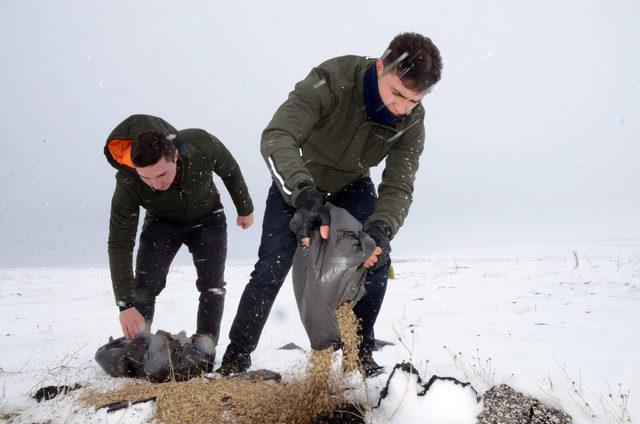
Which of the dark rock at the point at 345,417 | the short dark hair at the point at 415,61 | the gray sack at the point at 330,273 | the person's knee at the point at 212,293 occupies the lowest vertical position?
the dark rock at the point at 345,417

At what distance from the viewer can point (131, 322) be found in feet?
10.4

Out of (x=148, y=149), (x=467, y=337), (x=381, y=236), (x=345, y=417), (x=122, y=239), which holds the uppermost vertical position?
(x=148, y=149)

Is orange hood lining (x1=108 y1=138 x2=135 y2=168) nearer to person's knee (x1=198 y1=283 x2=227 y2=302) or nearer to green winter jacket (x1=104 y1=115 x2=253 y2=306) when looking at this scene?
green winter jacket (x1=104 y1=115 x2=253 y2=306)

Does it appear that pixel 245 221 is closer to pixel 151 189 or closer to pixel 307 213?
pixel 151 189

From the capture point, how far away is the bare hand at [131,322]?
3168 millimetres

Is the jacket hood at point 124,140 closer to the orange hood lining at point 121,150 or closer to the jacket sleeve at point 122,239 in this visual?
the orange hood lining at point 121,150

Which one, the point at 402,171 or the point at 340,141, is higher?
the point at 340,141

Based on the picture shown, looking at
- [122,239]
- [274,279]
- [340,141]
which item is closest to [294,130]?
[340,141]

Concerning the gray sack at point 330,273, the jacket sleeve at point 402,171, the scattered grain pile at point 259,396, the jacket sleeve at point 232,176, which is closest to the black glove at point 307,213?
the gray sack at point 330,273

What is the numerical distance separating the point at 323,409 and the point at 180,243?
6.91 ft

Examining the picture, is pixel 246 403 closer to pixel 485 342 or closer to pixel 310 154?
pixel 310 154

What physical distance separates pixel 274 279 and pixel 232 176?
147 cm

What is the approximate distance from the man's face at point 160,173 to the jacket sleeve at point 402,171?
154 cm

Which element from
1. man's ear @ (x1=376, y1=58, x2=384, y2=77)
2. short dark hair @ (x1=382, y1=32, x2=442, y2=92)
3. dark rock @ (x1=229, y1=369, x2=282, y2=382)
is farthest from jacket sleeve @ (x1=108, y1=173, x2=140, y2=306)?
short dark hair @ (x1=382, y1=32, x2=442, y2=92)
